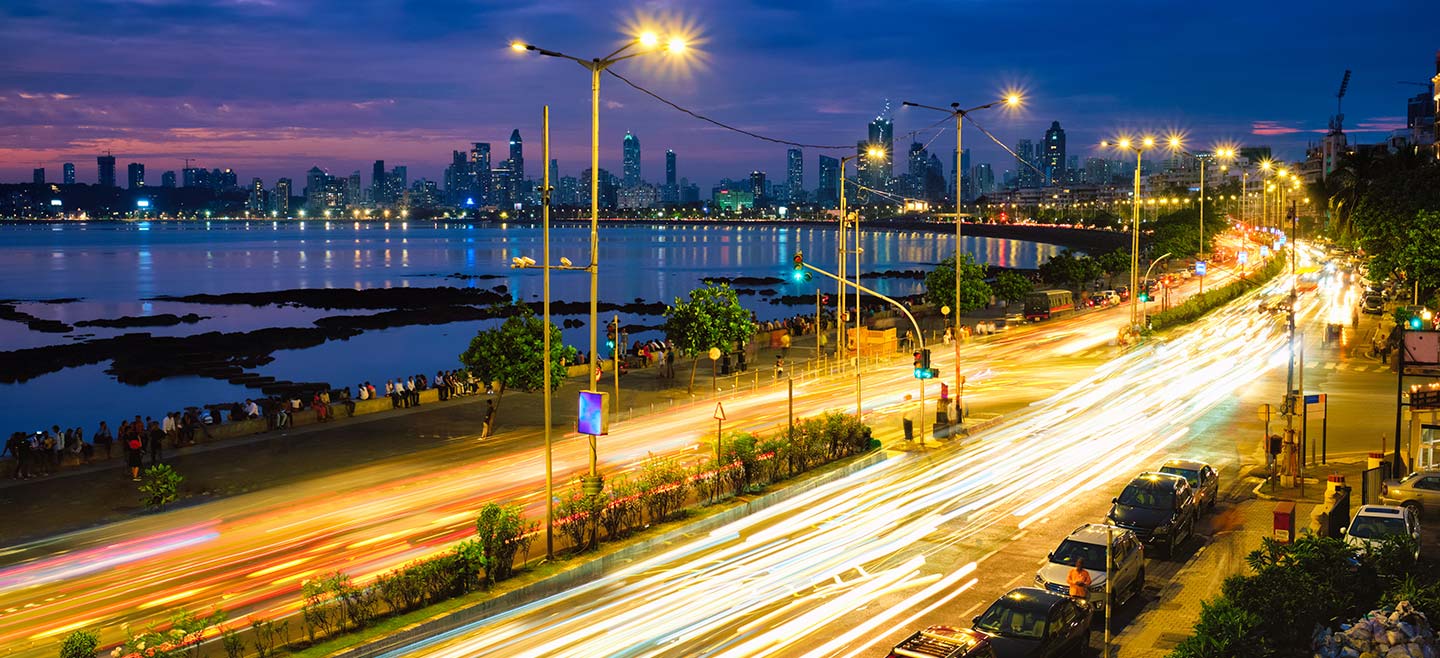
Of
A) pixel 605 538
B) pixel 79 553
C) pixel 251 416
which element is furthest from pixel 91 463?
pixel 605 538

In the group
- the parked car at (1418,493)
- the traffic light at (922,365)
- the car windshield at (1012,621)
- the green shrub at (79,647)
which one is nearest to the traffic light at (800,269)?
the traffic light at (922,365)

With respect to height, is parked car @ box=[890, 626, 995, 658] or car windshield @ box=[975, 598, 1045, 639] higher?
parked car @ box=[890, 626, 995, 658]

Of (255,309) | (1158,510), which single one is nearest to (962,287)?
(1158,510)

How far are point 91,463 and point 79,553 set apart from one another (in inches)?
408

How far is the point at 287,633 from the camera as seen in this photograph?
16.0 m

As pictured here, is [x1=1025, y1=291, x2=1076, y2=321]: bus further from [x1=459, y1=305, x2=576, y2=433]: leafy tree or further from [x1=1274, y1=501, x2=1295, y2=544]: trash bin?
[x1=1274, y1=501, x2=1295, y2=544]: trash bin

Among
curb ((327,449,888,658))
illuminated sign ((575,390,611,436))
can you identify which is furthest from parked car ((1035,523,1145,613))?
illuminated sign ((575,390,611,436))

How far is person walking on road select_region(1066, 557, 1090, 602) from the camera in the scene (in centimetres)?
1628

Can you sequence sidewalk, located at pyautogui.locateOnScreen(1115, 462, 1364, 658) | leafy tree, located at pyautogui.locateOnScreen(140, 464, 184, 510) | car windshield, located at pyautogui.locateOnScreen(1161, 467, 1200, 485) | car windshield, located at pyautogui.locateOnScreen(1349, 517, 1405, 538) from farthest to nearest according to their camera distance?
1. leafy tree, located at pyautogui.locateOnScreen(140, 464, 184, 510)
2. car windshield, located at pyautogui.locateOnScreen(1161, 467, 1200, 485)
3. car windshield, located at pyautogui.locateOnScreen(1349, 517, 1405, 538)
4. sidewalk, located at pyautogui.locateOnScreen(1115, 462, 1364, 658)

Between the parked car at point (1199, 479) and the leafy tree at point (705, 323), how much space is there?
2211cm

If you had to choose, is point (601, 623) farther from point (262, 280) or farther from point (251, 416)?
point (262, 280)

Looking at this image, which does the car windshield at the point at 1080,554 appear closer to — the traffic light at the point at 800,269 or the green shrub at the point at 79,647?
the traffic light at the point at 800,269

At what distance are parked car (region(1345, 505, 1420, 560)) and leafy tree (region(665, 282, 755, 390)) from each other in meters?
27.1

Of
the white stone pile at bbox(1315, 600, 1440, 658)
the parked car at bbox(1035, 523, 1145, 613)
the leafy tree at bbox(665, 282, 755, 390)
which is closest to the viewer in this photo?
the white stone pile at bbox(1315, 600, 1440, 658)
